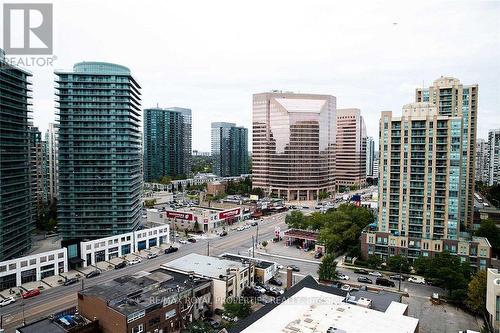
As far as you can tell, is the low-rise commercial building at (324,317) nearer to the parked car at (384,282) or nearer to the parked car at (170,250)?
the parked car at (384,282)

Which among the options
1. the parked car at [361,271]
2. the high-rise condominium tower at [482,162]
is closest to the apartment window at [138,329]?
the parked car at [361,271]

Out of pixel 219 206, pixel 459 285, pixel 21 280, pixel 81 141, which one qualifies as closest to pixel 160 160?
pixel 219 206

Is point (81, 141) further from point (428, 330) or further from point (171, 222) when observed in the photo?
point (428, 330)

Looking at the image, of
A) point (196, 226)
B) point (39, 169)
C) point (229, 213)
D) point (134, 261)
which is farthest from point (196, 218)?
point (39, 169)

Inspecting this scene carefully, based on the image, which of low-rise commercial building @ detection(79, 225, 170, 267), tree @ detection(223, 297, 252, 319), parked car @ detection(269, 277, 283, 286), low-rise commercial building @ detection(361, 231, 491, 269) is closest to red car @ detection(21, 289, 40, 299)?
low-rise commercial building @ detection(79, 225, 170, 267)

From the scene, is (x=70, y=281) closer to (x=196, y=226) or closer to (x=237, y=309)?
(x=237, y=309)
